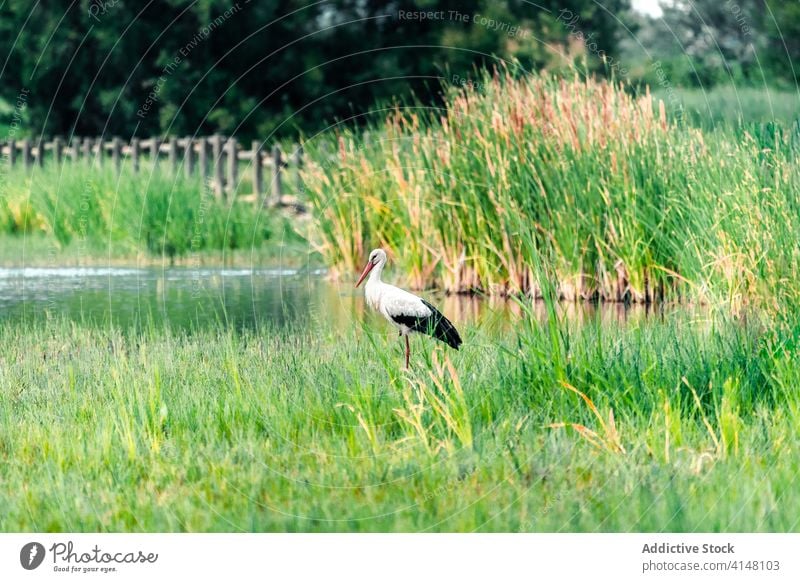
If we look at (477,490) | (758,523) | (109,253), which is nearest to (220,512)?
(477,490)

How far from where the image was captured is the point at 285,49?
78.9 feet

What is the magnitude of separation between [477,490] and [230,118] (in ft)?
66.4

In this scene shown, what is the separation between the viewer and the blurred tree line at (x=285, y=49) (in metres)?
24.0

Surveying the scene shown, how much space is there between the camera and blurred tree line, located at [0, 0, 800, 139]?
78.6 ft

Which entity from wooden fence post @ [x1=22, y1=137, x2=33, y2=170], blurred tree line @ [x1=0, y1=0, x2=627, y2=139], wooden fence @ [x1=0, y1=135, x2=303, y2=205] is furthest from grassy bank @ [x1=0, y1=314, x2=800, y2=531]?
wooden fence post @ [x1=22, y1=137, x2=33, y2=170]

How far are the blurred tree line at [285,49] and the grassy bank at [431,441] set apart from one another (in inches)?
665

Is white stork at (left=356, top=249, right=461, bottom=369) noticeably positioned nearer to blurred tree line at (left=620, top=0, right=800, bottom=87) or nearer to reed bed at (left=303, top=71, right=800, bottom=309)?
reed bed at (left=303, top=71, right=800, bottom=309)

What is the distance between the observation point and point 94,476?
17.9 feet

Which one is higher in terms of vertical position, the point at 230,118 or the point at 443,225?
the point at 230,118

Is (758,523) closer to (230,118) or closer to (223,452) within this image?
(223,452)

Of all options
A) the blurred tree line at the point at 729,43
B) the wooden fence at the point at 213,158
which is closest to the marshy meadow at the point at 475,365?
the wooden fence at the point at 213,158

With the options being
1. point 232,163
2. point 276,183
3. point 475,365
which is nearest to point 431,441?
point 475,365

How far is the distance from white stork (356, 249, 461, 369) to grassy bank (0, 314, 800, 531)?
158 mm

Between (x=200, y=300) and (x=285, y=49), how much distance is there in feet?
45.8
